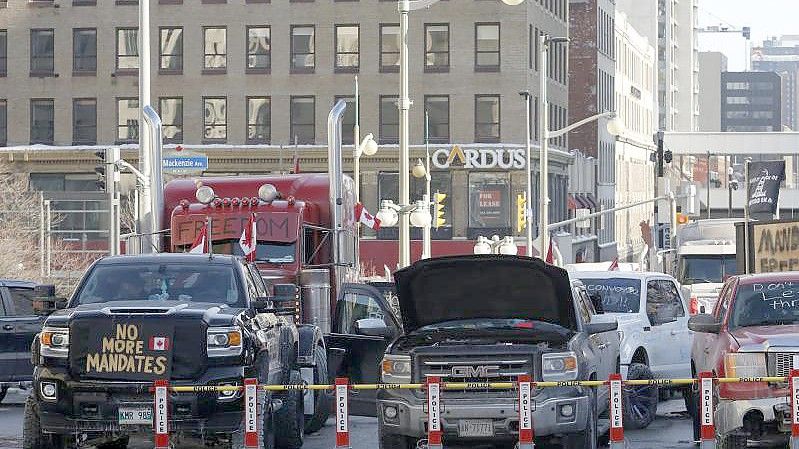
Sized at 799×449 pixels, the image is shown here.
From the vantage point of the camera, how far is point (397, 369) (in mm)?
14469

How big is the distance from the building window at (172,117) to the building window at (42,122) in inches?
199

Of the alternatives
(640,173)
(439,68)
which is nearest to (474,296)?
(439,68)

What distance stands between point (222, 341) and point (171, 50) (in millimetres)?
60805

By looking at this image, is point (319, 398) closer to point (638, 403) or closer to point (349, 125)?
point (638, 403)

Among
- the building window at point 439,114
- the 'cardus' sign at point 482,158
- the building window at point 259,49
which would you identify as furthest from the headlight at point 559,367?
the building window at point 259,49

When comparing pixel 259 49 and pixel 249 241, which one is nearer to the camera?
pixel 249 241

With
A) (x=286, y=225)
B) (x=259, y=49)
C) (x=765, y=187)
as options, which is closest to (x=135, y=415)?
(x=286, y=225)

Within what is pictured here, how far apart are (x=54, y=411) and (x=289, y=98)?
2359 inches

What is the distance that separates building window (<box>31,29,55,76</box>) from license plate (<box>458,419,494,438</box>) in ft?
208

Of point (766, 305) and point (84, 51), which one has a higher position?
point (84, 51)

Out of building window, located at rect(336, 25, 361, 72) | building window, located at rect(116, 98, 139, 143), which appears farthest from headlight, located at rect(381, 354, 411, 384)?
building window, located at rect(116, 98, 139, 143)

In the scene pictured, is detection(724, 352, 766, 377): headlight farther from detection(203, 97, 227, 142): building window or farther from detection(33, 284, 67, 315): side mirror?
detection(203, 97, 227, 142): building window

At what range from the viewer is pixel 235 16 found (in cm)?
7350

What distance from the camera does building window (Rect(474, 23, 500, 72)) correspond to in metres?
72.9
